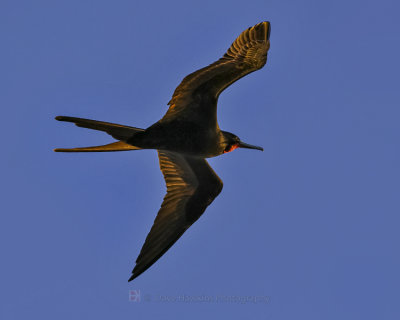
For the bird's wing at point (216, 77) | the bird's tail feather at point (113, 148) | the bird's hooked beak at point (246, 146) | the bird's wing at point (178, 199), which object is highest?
the bird's wing at point (216, 77)

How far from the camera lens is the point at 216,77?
6770 mm

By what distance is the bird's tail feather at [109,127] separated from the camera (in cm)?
612

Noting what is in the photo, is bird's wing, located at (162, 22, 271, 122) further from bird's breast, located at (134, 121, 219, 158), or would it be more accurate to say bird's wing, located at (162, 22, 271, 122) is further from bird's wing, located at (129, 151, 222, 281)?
bird's wing, located at (129, 151, 222, 281)

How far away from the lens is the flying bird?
6.68m

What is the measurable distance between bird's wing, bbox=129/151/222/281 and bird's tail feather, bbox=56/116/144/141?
1.14 metres

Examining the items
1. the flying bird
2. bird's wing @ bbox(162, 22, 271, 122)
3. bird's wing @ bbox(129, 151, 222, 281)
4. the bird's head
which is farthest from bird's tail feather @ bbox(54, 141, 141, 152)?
the bird's head

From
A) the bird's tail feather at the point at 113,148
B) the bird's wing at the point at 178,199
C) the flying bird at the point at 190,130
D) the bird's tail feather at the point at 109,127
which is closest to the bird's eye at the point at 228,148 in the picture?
the flying bird at the point at 190,130

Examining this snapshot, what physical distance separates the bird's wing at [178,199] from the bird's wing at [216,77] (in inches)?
36.6

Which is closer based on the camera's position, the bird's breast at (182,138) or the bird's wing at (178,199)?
the bird's wing at (178,199)

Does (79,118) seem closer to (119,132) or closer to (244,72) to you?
(119,132)

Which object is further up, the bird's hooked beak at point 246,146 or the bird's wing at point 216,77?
the bird's wing at point 216,77

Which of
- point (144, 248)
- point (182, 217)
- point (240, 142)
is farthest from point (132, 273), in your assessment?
point (240, 142)

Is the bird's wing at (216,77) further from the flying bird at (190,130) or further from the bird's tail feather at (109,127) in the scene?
the bird's tail feather at (109,127)

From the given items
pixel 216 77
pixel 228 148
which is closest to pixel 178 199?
pixel 228 148
